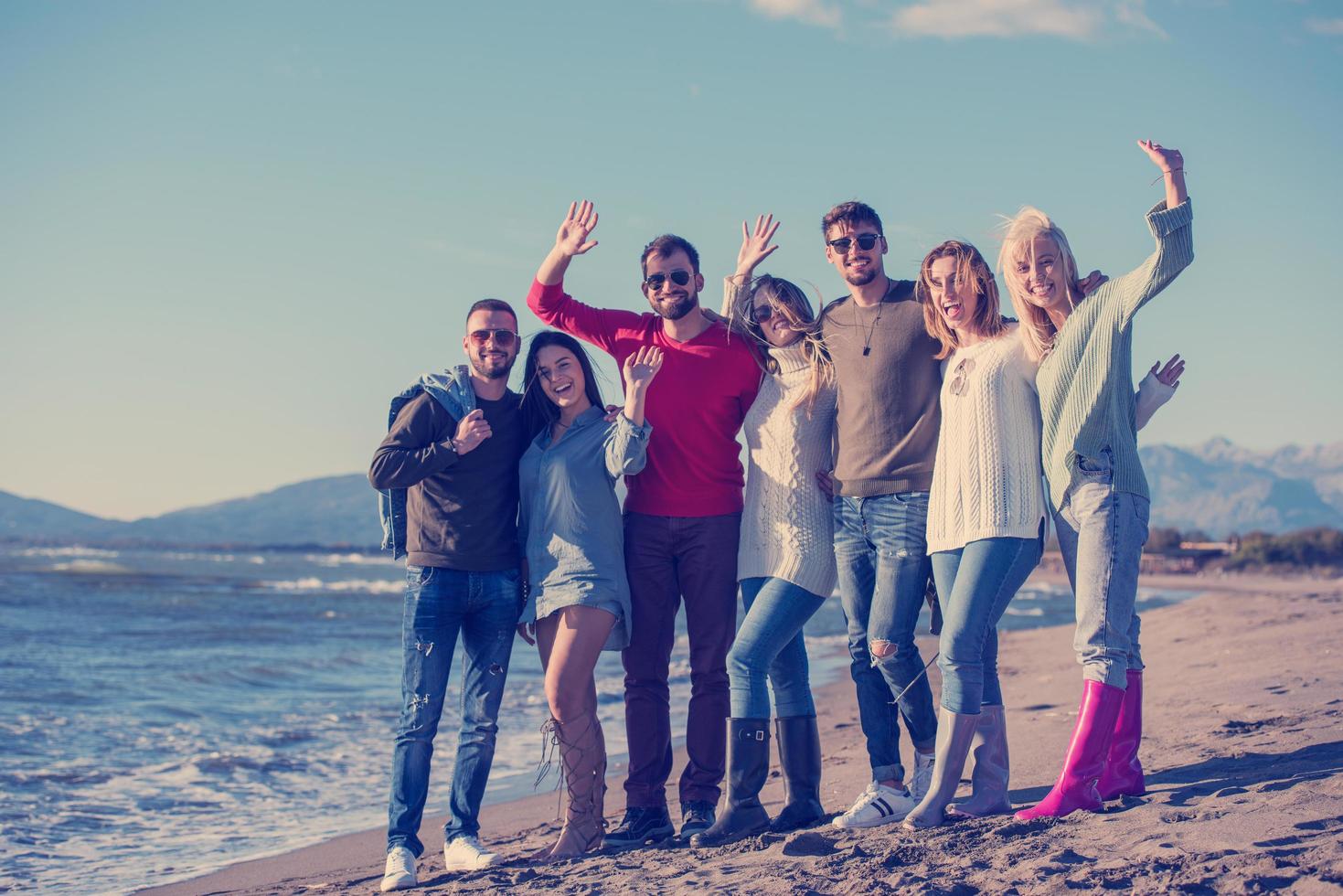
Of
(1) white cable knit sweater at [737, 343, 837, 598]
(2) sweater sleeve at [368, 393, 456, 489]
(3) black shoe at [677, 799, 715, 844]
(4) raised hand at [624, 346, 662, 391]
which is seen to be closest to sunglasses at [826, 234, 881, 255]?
(1) white cable knit sweater at [737, 343, 837, 598]

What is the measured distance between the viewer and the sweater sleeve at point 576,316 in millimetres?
4598

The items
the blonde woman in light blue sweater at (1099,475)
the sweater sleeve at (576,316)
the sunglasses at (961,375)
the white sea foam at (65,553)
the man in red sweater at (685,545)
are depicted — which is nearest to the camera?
the blonde woman in light blue sweater at (1099,475)

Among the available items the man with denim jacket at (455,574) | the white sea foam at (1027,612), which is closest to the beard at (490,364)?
the man with denim jacket at (455,574)

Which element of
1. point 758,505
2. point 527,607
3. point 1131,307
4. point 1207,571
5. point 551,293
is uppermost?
point 551,293

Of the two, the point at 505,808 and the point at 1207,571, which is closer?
the point at 505,808

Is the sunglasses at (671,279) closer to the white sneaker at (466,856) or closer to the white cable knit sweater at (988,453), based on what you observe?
the white cable knit sweater at (988,453)

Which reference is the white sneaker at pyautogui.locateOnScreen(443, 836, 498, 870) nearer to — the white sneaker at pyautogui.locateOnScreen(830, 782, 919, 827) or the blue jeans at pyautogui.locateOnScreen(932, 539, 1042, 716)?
the white sneaker at pyautogui.locateOnScreen(830, 782, 919, 827)

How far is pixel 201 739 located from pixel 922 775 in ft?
23.8

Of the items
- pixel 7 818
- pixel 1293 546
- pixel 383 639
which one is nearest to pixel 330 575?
pixel 383 639

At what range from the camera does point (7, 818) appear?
6461 millimetres

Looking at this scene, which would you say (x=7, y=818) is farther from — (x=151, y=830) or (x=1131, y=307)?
(x=1131, y=307)

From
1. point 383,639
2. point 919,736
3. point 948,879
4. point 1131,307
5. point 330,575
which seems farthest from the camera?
point 330,575

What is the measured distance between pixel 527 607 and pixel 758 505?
979 mm

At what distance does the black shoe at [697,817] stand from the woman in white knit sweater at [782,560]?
13 centimetres
